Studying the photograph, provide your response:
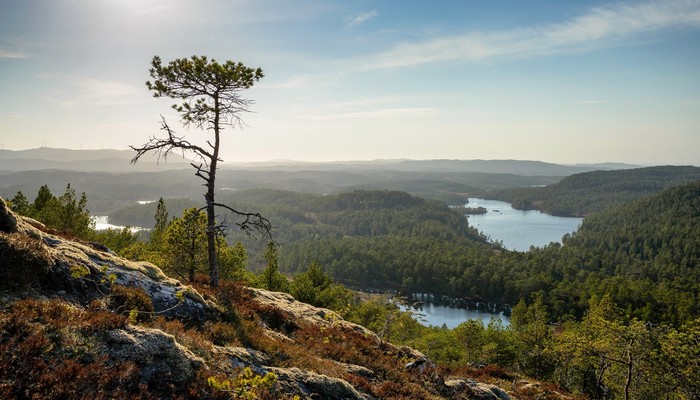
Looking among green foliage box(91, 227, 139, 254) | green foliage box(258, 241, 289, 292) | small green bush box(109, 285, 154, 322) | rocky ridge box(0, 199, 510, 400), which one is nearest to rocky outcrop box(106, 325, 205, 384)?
rocky ridge box(0, 199, 510, 400)

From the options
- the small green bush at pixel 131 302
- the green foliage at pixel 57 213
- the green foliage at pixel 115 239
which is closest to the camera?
the small green bush at pixel 131 302

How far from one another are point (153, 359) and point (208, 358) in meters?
1.70

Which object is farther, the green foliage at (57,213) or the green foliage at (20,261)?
the green foliage at (57,213)

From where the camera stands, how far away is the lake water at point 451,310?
12500 centimetres

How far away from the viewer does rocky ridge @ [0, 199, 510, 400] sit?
7.43 meters

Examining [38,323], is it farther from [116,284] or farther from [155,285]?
[155,285]

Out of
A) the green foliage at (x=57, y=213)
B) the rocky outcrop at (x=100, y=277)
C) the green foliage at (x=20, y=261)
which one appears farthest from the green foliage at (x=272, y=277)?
the green foliage at (x=20, y=261)

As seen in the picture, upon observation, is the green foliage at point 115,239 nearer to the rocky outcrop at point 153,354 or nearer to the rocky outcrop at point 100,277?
the rocky outcrop at point 100,277

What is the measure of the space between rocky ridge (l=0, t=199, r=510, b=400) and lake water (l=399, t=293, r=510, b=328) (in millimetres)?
111619

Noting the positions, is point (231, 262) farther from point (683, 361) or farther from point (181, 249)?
point (683, 361)

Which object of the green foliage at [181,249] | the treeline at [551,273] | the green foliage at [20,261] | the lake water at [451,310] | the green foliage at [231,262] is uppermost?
the green foliage at [20,261]

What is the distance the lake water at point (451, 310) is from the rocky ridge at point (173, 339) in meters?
112

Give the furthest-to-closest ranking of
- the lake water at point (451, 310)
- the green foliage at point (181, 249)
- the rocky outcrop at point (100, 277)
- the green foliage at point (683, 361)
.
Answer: the lake water at point (451, 310) < the green foliage at point (181, 249) < the green foliage at point (683, 361) < the rocky outcrop at point (100, 277)

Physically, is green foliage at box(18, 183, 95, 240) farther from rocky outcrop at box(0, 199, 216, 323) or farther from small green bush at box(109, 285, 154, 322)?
small green bush at box(109, 285, 154, 322)
